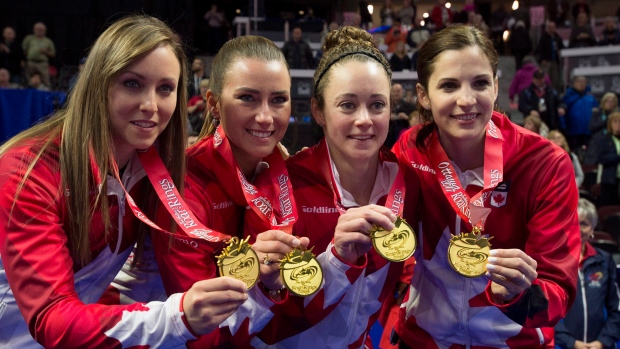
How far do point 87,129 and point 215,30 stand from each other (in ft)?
46.1

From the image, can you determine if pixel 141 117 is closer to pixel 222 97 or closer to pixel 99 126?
pixel 99 126

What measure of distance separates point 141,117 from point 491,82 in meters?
1.23

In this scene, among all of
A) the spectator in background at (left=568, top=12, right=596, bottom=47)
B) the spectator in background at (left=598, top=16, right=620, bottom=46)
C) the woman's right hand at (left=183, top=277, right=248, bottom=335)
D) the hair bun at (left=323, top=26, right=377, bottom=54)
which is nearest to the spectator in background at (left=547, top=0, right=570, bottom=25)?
the spectator in background at (left=568, top=12, right=596, bottom=47)

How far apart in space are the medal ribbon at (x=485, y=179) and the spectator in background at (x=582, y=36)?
12.7 m

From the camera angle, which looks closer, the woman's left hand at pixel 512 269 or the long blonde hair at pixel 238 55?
the woman's left hand at pixel 512 269

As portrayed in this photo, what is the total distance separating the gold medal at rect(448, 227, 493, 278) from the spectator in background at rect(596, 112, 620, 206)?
6731 mm

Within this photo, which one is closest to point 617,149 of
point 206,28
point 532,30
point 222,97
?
point 222,97

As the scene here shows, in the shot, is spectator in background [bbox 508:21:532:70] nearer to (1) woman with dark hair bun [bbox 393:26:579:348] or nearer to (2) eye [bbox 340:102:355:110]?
(1) woman with dark hair bun [bbox 393:26:579:348]

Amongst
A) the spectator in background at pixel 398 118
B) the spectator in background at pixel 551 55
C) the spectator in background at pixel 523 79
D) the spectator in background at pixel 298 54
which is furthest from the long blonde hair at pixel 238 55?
the spectator in background at pixel 551 55

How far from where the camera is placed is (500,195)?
226cm

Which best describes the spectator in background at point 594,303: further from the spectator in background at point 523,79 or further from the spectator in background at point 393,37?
the spectator in background at point 393,37

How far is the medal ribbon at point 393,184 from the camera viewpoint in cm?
215

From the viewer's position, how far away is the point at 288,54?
1191cm

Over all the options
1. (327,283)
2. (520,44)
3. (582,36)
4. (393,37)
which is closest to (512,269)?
(327,283)
